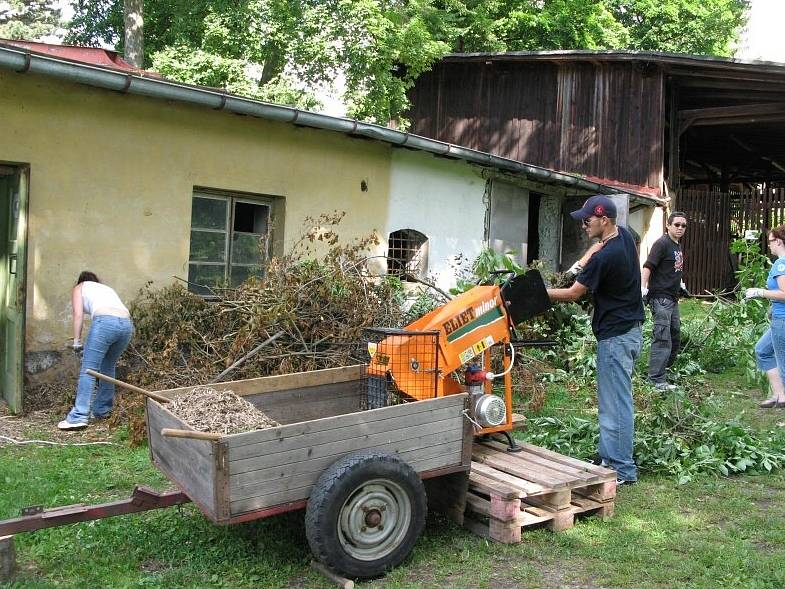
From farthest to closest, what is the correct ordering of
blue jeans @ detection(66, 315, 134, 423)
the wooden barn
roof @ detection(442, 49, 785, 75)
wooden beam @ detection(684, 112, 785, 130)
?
the wooden barn
wooden beam @ detection(684, 112, 785, 130)
roof @ detection(442, 49, 785, 75)
blue jeans @ detection(66, 315, 134, 423)

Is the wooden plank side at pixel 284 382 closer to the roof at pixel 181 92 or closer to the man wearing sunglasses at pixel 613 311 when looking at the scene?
the man wearing sunglasses at pixel 613 311

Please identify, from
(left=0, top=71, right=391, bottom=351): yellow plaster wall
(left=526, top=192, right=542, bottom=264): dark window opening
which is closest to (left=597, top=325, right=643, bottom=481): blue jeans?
(left=0, top=71, right=391, bottom=351): yellow plaster wall

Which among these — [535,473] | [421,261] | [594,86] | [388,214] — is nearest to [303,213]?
[388,214]

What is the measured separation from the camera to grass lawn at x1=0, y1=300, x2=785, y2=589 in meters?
3.37

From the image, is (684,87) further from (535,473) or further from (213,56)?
(535,473)

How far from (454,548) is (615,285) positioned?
6.43 ft

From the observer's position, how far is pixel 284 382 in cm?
434

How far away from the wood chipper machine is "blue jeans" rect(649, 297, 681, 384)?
3.41m

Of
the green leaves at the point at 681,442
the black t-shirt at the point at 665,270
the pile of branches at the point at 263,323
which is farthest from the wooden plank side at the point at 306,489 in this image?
the black t-shirt at the point at 665,270

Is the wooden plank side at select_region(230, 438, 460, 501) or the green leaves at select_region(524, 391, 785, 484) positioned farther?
the green leaves at select_region(524, 391, 785, 484)

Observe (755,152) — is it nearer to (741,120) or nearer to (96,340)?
(741,120)

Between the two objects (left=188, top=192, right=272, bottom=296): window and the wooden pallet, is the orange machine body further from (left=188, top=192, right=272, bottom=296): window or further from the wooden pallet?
(left=188, top=192, right=272, bottom=296): window

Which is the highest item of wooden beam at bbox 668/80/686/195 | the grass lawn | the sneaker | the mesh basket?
wooden beam at bbox 668/80/686/195

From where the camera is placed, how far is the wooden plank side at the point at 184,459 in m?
3.06
